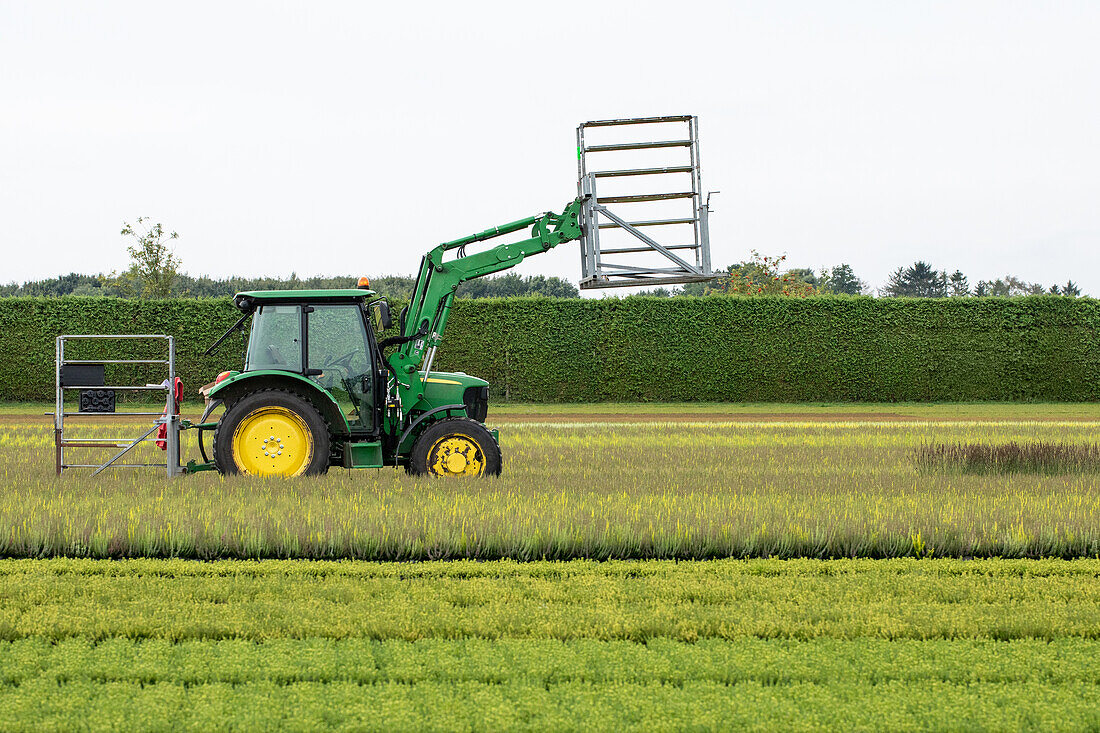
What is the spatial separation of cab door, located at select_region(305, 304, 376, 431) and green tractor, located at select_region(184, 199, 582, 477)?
1 centimetres

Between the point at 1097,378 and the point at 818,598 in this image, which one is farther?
the point at 1097,378

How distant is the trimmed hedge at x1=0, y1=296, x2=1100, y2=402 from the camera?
25.9 meters

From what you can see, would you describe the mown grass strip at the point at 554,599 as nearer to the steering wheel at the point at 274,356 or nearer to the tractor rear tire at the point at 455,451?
the tractor rear tire at the point at 455,451

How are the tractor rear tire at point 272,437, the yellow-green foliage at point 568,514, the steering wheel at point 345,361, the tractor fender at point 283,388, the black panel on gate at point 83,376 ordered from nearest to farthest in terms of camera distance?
the yellow-green foliage at point 568,514 < the tractor rear tire at point 272,437 < the tractor fender at point 283,388 < the black panel on gate at point 83,376 < the steering wheel at point 345,361

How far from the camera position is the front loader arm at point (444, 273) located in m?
10.5

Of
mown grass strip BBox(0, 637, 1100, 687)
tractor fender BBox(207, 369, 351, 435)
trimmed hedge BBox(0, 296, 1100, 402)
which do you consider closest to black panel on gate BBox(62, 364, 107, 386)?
tractor fender BBox(207, 369, 351, 435)

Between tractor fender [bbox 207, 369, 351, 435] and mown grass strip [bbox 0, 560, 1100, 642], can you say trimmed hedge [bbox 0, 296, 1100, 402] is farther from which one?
mown grass strip [bbox 0, 560, 1100, 642]

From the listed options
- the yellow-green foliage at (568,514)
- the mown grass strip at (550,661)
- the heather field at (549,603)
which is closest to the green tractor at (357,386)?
the yellow-green foliage at (568,514)

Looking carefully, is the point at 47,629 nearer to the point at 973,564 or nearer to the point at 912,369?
the point at 973,564

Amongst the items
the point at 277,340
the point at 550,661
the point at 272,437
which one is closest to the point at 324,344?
the point at 277,340

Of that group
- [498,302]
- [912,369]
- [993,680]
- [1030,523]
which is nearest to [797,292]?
[912,369]

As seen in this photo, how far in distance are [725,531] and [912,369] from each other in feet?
70.7

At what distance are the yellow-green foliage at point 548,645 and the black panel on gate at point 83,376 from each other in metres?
4.05

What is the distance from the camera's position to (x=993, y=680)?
166 inches
